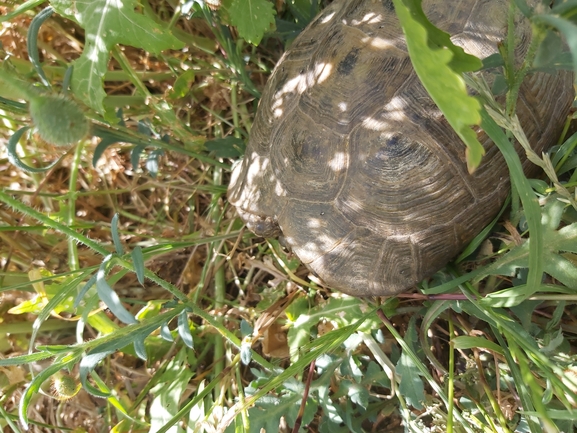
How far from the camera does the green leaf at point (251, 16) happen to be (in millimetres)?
1719

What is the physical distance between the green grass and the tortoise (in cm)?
14

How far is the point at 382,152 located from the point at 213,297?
131 cm

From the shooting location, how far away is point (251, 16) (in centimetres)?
174

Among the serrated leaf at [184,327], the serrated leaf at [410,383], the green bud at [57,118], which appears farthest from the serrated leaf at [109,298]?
the serrated leaf at [410,383]

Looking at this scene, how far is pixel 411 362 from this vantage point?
5.68 feet

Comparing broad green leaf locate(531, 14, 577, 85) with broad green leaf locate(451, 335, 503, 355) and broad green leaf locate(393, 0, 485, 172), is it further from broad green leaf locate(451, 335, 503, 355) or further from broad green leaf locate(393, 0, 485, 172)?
broad green leaf locate(451, 335, 503, 355)

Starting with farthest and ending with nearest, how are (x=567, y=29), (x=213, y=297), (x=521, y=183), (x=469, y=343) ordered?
(x=213, y=297), (x=469, y=343), (x=521, y=183), (x=567, y=29)

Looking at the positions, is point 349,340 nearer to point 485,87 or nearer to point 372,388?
point 372,388

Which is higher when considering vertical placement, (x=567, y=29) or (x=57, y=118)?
(x=567, y=29)

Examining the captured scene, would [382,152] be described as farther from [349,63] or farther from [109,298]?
[109,298]

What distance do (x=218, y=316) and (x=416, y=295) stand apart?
99 cm

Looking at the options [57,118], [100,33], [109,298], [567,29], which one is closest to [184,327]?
[109,298]

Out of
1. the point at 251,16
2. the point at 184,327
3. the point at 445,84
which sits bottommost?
the point at 184,327

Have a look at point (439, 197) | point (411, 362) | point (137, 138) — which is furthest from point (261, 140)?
point (411, 362)
